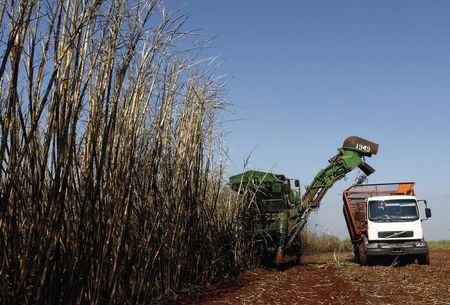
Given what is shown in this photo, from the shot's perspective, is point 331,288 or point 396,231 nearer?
point 331,288

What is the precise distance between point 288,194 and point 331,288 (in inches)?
204

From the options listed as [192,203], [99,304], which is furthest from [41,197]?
[192,203]

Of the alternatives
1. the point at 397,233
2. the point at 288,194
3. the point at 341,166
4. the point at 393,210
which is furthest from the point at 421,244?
the point at 288,194

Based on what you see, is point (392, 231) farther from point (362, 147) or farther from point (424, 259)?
point (362, 147)

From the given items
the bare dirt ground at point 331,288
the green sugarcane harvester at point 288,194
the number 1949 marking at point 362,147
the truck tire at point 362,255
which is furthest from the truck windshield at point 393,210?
the bare dirt ground at point 331,288

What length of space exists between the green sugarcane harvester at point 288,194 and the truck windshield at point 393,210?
1.21m

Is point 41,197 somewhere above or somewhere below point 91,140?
below

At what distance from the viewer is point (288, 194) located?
1553cm

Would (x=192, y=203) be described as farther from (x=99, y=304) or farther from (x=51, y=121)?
(x=51, y=121)

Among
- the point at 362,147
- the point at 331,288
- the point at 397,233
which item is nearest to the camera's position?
the point at 331,288

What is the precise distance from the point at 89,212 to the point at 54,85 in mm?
1177

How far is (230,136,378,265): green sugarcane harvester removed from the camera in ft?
46.1

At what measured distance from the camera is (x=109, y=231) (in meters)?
5.14

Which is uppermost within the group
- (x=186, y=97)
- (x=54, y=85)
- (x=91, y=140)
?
(x=186, y=97)
